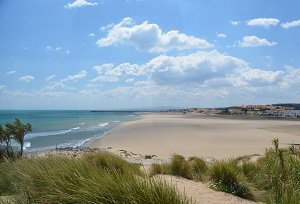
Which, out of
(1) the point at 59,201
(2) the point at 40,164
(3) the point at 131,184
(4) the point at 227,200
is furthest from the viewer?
(4) the point at 227,200

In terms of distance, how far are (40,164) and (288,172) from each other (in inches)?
184

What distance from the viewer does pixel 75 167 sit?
643cm

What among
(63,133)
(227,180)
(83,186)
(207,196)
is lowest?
(63,133)

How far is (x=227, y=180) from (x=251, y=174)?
1298 mm

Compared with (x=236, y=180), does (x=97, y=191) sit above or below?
above

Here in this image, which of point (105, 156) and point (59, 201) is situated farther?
point (105, 156)

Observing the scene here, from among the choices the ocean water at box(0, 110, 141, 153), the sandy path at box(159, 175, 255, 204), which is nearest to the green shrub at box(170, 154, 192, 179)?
the sandy path at box(159, 175, 255, 204)

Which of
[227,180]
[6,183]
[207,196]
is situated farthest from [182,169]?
[6,183]

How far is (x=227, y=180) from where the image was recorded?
30.2 feet

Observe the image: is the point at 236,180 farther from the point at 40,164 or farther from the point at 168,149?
the point at 168,149

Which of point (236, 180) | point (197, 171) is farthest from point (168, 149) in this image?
point (236, 180)

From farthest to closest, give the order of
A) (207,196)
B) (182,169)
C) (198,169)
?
(198,169) → (182,169) → (207,196)

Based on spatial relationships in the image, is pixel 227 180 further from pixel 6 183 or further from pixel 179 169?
pixel 6 183

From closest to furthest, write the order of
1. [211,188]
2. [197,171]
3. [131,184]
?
1. [131,184]
2. [211,188]
3. [197,171]
